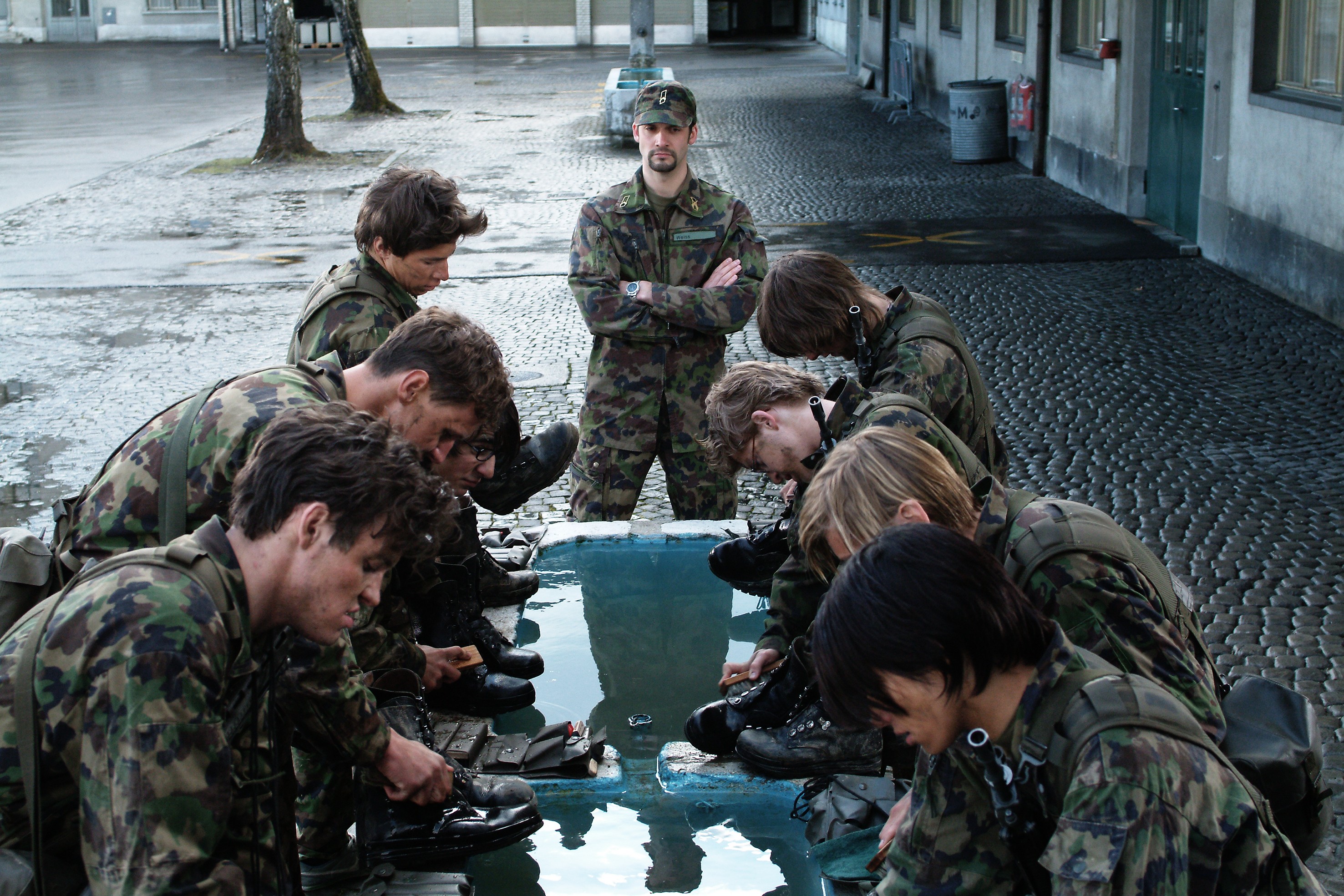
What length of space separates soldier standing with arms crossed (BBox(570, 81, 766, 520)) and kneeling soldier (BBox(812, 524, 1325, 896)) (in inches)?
118

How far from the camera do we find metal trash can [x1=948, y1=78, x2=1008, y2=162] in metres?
15.7

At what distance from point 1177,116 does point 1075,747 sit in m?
10.6

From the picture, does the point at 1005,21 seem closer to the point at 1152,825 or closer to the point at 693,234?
the point at 693,234

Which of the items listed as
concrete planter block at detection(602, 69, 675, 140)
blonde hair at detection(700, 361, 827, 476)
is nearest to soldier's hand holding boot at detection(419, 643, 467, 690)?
blonde hair at detection(700, 361, 827, 476)

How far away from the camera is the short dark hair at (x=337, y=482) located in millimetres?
2113

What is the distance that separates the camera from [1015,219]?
12.5m

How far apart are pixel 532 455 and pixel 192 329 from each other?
229 inches

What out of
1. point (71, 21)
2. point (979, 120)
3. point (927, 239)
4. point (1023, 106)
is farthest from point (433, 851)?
point (71, 21)

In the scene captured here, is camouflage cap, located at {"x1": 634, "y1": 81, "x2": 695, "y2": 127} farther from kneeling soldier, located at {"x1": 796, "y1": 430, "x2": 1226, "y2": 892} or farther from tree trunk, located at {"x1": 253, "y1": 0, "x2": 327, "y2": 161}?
tree trunk, located at {"x1": 253, "y1": 0, "x2": 327, "y2": 161}

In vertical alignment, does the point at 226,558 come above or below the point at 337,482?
below

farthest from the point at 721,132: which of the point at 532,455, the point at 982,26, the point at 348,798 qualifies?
the point at 348,798

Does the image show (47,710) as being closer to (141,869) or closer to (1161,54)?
(141,869)

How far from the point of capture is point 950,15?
20141mm

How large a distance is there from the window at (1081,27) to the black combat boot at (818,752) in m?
11.5
